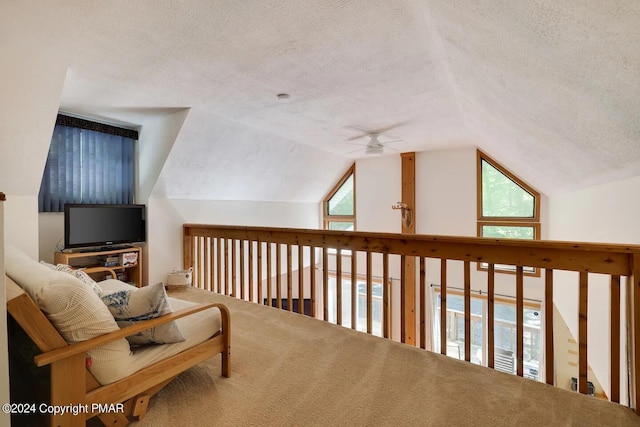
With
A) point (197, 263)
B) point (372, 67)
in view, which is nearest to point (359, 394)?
point (372, 67)

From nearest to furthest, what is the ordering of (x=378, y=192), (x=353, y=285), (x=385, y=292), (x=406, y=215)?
(x=385, y=292), (x=353, y=285), (x=406, y=215), (x=378, y=192)

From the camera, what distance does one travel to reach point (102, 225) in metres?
3.54

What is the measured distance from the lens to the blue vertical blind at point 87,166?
3.32 m

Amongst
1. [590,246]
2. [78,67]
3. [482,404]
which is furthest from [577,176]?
[78,67]

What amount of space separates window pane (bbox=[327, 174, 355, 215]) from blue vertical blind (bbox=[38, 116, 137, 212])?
4.60 metres

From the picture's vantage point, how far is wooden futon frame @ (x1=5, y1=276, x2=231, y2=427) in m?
1.13

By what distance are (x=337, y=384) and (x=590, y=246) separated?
5.69 feet

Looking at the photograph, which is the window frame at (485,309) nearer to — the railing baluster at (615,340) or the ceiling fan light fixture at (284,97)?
the railing baluster at (615,340)

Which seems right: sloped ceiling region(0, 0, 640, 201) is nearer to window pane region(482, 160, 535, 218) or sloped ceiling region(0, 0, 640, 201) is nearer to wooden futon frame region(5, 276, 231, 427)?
window pane region(482, 160, 535, 218)

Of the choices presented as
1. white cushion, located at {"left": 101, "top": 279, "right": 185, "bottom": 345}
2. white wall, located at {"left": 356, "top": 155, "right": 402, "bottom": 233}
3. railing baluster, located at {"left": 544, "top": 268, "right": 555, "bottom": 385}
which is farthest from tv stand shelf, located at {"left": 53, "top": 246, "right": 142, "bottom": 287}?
white wall, located at {"left": 356, "top": 155, "right": 402, "bottom": 233}

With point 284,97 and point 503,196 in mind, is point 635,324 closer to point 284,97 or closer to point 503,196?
point 284,97

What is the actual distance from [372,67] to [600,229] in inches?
104

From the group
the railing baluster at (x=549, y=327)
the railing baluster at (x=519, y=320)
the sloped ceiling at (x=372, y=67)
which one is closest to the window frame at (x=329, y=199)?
the sloped ceiling at (x=372, y=67)

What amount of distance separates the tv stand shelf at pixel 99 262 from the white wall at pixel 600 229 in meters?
4.94
